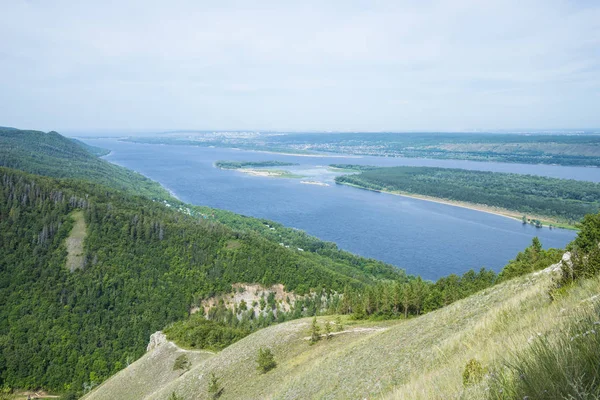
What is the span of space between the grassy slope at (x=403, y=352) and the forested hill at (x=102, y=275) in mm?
37832

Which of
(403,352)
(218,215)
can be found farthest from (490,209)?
(403,352)

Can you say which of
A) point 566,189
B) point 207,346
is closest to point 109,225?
point 207,346

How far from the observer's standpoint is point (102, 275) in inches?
3095

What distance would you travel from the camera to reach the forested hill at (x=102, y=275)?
62938 mm

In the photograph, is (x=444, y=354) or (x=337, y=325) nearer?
(x=444, y=354)

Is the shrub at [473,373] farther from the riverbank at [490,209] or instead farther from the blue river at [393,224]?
the riverbank at [490,209]

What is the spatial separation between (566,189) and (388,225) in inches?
4071

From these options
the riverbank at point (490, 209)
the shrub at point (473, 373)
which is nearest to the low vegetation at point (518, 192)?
the riverbank at point (490, 209)

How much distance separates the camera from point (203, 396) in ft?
83.4

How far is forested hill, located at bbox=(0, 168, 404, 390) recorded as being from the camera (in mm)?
62938

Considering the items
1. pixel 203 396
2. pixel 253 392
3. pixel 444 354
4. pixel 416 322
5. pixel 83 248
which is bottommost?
pixel 83 248

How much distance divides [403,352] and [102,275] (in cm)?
7843

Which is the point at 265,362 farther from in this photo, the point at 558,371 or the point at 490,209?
the point at 490,209

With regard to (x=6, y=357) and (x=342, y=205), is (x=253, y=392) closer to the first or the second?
(x=6, y=357)
